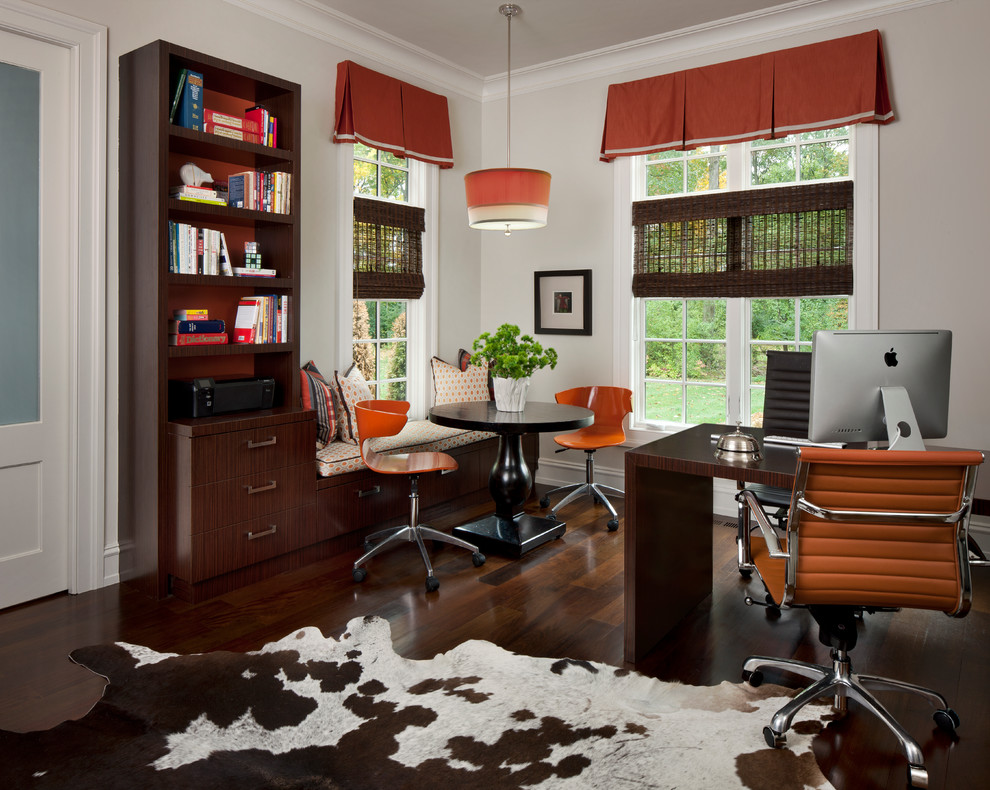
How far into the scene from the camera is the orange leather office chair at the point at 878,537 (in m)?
2.04

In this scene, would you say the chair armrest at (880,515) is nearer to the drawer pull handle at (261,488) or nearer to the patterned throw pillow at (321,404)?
the drawer pull handle at (261,488)

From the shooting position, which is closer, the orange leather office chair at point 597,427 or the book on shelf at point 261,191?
the book on shelf at point 261,191

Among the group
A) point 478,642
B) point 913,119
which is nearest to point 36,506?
point 478,642

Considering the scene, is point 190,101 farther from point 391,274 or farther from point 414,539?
point 414,539

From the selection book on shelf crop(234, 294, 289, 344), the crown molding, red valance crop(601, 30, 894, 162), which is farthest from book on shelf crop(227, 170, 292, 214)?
red valance crop(601, 30, 894, 162)

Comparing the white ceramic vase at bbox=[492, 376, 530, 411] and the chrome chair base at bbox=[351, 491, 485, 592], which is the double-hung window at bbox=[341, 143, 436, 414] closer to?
the white ceramic vase at bbox=[492, 376, 530, 411]

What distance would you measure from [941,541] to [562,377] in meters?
3.68

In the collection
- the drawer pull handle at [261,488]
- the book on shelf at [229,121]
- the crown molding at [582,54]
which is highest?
the crown molding at [582,54]

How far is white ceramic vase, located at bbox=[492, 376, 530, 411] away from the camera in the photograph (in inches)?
162

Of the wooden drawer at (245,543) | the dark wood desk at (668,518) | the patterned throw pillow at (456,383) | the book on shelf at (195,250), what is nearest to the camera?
the dark wood desk at (668,518)

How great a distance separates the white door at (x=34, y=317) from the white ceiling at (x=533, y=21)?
72.1 inches

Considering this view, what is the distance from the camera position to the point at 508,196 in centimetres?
402

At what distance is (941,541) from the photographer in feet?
6.95

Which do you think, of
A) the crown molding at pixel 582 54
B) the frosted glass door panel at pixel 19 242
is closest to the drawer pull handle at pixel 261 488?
the frosted glass door panel at pixel 19 242
